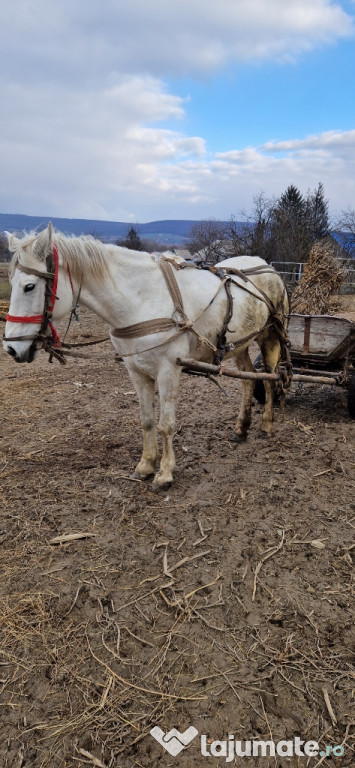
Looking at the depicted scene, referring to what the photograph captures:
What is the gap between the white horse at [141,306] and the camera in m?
2.88

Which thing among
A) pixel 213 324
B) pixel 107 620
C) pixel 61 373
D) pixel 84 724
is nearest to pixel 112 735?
pixel 84 724

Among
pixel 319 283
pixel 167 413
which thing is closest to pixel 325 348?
pixel 167 413

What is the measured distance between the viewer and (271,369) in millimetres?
5051

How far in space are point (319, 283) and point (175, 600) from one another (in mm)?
7485

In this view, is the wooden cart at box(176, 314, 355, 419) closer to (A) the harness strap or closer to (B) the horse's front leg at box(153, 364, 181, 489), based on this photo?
(B) the horse's front leg at box(153, 364, 181, 489)

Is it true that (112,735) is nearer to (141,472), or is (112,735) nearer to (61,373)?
(141,472)

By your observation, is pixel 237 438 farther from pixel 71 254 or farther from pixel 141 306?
pixel 71 254

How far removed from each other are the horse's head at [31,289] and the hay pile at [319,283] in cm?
674

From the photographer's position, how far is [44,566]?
2.75 m

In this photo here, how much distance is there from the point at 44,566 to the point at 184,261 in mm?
2721

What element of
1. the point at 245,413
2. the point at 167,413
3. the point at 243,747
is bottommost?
the point at 243,747

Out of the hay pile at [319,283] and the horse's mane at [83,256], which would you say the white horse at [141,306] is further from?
the hay pile at [319,283]

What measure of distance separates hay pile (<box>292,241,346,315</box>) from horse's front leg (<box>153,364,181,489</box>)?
5.97 meters

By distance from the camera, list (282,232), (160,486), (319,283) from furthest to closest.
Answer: (282,232) < (319,283) < (160,486)
